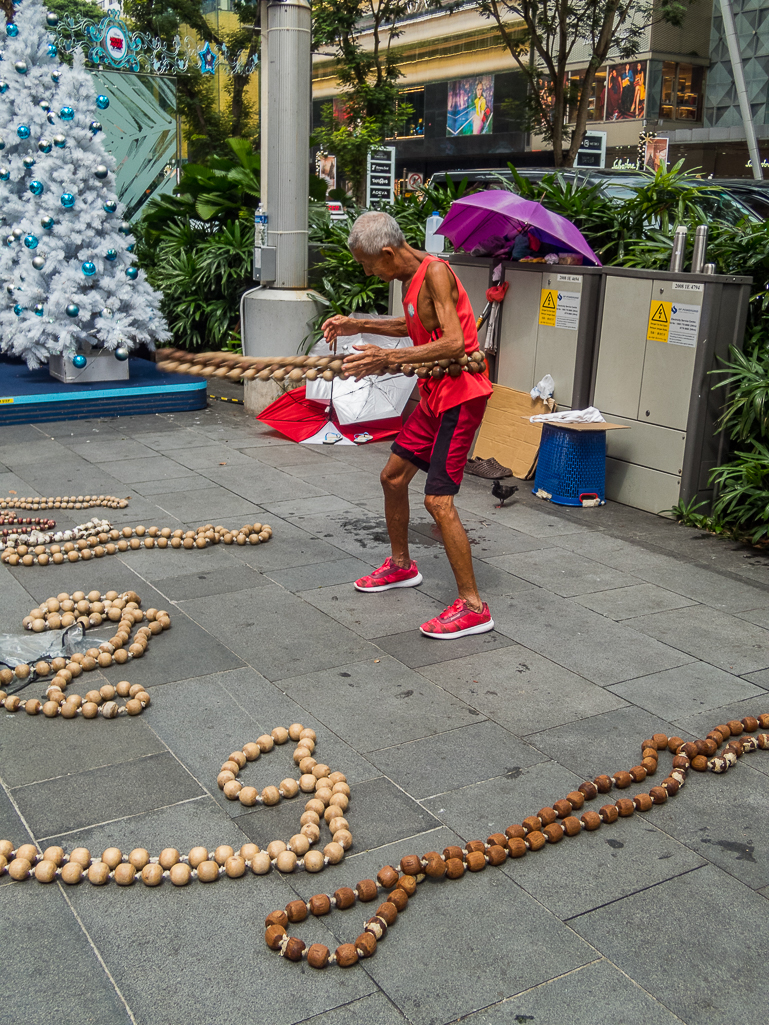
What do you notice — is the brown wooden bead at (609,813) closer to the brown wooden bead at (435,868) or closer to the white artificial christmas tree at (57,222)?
the brown wooden bead at (435,868)

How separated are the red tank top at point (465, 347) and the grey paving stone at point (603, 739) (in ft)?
5.24

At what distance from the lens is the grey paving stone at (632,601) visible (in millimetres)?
5098

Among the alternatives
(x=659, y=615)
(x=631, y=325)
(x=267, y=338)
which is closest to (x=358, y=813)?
(x=659, y=615)

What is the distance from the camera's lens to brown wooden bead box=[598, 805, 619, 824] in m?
3.23

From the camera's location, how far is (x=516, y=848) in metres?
3.04

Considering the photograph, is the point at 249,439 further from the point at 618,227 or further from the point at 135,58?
the point at 135,58

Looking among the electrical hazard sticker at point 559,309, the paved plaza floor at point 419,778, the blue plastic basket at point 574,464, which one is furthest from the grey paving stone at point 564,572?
the electrical hazard sticker at point 559,309

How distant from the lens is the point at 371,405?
871cm

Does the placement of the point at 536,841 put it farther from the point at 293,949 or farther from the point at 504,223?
the point at 504,223

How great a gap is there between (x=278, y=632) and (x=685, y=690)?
1856 millimetres

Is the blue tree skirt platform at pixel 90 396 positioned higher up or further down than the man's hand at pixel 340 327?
further down

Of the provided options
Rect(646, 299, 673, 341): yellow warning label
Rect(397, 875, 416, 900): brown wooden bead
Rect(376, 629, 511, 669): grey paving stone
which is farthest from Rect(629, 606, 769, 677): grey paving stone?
Rect(646, 299, 673, 341): yellow warning label

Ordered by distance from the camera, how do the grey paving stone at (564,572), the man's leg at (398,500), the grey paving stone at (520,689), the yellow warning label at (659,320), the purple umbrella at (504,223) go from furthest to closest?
1. the purple umbrella at (504,223)
2. the yellow warning label at (659,320)
3. the grey paving stone at (564,572)
4. the man's leg at (398,500)
5. the grey paving stone at (520,689)

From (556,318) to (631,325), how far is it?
75 cm
